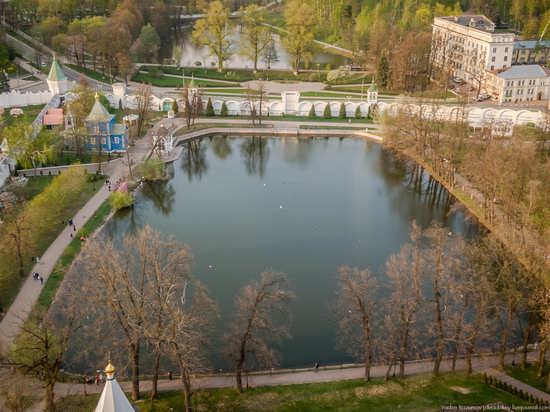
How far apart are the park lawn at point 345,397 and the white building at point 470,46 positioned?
44014 millimetres

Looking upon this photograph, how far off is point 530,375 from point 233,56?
190 ft

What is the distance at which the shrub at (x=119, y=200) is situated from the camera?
116ft

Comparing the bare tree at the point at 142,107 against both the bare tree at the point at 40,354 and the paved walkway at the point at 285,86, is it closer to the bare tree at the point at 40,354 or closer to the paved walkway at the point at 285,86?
the paved walkway at the point at 285,86

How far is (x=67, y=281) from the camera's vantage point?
27688 millimetres

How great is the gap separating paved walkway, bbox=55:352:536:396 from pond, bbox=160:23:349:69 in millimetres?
50773

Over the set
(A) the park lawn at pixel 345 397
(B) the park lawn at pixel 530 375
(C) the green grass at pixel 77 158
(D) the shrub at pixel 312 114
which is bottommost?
(A) the park lawn at pixel 345 397

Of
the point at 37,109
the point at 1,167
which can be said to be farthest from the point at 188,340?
the point at 37,109

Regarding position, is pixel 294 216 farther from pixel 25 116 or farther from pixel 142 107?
pixel 25 116

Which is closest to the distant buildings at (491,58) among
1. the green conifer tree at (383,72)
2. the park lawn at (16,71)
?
the green conifer tree at (383,72)

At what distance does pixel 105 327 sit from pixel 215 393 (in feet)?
19.2

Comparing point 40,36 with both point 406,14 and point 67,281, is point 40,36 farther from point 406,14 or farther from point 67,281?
point 67,281

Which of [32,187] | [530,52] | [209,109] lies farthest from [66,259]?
[530,52]

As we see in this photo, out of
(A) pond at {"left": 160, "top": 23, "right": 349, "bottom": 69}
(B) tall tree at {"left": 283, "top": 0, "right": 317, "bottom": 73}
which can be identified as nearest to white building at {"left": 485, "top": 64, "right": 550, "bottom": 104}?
(B) tall tree at {"left": 283, "top": 0, "right": 317, "bottom": 73}

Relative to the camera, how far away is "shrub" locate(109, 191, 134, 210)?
3544 centimetres
